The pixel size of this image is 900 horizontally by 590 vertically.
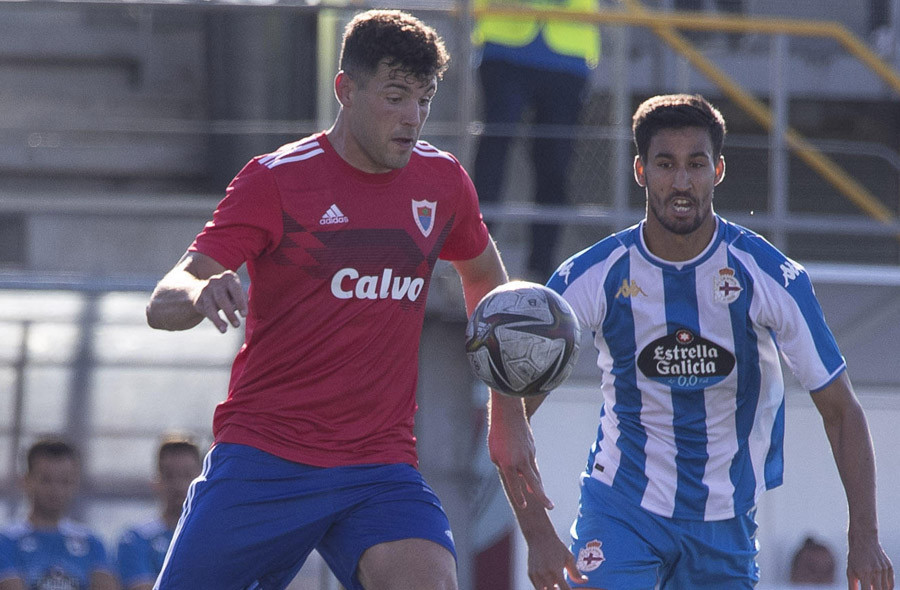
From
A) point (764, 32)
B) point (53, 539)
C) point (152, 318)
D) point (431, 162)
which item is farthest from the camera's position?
point (764, 32)

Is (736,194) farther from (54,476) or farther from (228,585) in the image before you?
(228,585)

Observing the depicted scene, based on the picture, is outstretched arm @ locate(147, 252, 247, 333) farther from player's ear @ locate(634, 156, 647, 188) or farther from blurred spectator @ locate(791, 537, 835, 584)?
blurred spectator @ locate(791, 537, 835, 584)

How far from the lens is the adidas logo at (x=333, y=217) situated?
433 cm

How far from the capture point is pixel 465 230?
469 cm

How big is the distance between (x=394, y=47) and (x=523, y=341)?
97 cm

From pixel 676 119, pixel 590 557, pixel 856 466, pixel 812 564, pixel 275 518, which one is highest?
pixel 676 119

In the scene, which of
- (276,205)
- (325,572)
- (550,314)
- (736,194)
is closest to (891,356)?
(736,194)

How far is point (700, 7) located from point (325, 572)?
186 inches

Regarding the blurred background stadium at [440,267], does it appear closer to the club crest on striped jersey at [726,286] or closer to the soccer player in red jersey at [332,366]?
the club crest on striped jersey at [726,286]

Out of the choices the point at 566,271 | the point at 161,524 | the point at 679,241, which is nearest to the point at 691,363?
the point at 679,241

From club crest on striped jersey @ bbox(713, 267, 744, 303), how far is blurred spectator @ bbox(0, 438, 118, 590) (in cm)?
438

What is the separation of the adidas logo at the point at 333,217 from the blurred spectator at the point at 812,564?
5658 mm

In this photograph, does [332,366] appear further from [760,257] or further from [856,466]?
[856,466]

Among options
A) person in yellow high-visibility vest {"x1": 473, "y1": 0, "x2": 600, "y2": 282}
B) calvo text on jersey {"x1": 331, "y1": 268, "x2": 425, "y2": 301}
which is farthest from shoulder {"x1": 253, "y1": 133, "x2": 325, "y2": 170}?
person in yellow high-visibility vest {"x1": 473, "y1": 0, "x2": 600, "y2": 282}
